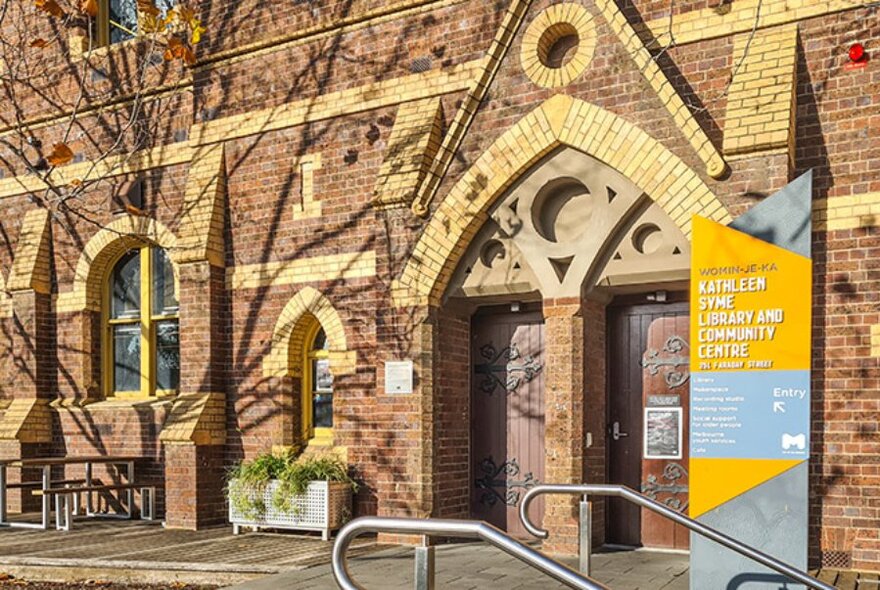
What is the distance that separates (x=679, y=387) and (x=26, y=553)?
6.42m

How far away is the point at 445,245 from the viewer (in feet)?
30.8

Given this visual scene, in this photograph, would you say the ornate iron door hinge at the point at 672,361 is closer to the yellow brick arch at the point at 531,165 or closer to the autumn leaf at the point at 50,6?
the yellow brick arch at the point at 531,165

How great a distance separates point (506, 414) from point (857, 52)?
4.64 metres

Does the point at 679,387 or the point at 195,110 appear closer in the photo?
the point at 679,387

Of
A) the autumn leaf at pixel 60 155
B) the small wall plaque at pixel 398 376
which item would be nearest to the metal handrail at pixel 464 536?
the small wall plaque at pixel 398 376

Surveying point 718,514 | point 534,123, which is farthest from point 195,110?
point 718,514

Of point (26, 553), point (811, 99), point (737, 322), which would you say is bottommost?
point (26, 553)

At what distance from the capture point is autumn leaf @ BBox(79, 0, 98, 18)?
40.6ft

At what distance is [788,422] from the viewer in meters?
6.94

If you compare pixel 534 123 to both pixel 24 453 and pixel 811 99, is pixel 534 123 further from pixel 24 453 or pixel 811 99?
pixel 24 453

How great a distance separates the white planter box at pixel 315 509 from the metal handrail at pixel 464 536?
18.3 feet

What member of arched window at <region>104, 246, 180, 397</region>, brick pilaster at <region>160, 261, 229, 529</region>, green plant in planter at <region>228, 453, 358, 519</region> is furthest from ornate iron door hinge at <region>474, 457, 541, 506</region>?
arched window at <region>104, 246, 180, 397</region>

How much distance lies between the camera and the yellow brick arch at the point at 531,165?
811 cm

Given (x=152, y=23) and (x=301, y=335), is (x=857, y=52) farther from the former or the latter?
(x=152, y=23)
